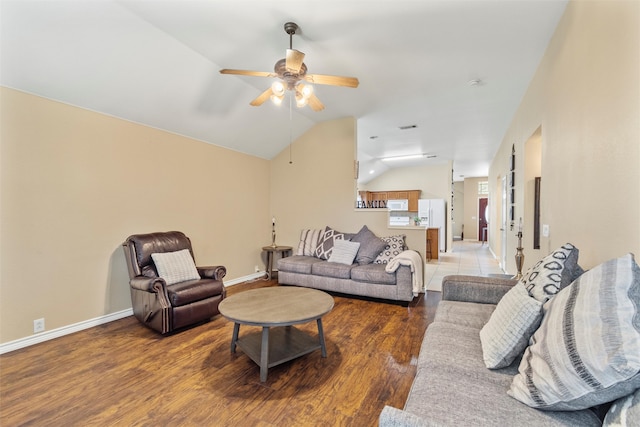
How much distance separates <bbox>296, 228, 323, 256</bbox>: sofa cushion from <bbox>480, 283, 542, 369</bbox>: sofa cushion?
3524 millimetres

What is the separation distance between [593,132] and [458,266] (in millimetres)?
5151

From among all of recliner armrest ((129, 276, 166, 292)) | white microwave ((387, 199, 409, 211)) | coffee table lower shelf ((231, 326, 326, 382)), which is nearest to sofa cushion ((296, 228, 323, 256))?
coffee table lower shelf ((231, 326, 326, 382))

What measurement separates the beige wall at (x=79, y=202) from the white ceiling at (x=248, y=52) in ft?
0.80

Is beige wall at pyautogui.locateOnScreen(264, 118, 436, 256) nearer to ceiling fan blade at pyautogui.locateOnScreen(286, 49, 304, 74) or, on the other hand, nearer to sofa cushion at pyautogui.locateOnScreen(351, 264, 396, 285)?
sofa cushion at pyautogui.locateOnScreen(351, 264, 396, 285)

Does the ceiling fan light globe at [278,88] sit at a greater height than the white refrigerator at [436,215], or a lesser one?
greater

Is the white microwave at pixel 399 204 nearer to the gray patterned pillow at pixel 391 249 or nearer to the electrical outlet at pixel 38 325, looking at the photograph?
the gray patterned pillow at pixel 391 249

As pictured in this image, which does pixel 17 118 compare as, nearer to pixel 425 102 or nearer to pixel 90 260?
pixel 90 260

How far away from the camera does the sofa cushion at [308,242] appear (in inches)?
190


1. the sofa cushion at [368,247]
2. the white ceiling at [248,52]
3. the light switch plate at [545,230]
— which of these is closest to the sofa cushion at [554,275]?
the light switch plate at [545,230]

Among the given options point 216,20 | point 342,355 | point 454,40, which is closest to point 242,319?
point 342,355

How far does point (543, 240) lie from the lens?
8.56ft

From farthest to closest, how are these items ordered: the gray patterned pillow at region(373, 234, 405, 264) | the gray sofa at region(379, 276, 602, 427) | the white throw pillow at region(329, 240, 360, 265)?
the white throw pillow at region(329, 240, 360, 265), the gray patterned pillow at region(373, 234, 405, 264), the gray sofa at region(379, 276, 602, 427)

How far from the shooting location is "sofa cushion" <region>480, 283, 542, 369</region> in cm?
127

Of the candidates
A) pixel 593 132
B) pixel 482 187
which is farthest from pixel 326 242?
pixel 482 187
